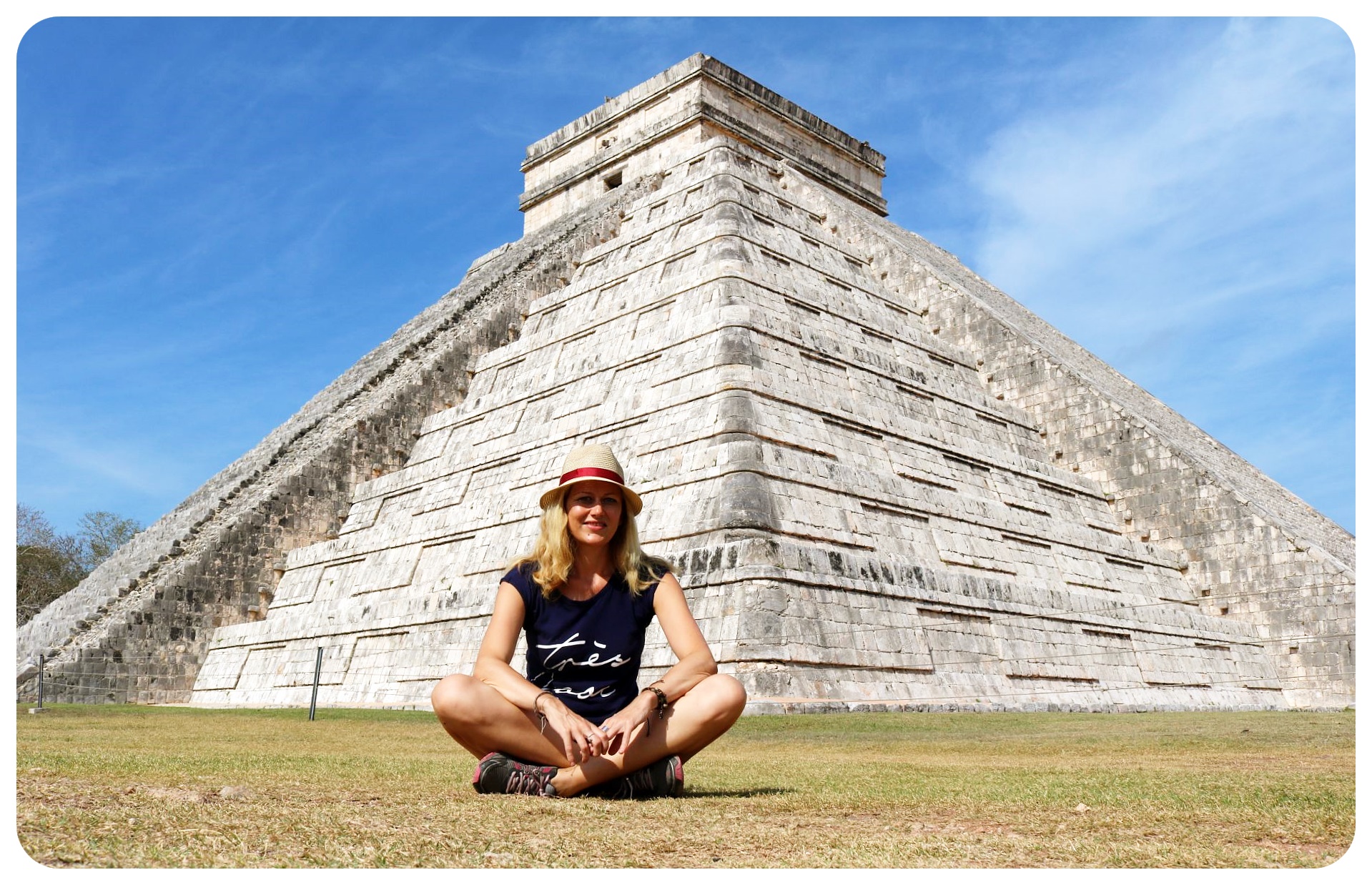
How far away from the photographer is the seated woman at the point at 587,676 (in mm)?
3900

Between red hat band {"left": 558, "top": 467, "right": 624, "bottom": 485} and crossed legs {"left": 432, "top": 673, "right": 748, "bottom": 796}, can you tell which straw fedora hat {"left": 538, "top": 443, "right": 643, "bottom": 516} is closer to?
red hat band {"left": 558, "top": 467, "right": 624, "bottom": 485}

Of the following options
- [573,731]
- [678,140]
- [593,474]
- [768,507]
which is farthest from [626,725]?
[678,140]

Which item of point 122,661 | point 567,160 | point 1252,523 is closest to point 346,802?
point 122,661

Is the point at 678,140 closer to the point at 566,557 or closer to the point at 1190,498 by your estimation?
the point at 1190,498

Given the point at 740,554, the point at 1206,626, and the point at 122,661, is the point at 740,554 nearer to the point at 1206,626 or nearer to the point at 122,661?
the point at 1206,626

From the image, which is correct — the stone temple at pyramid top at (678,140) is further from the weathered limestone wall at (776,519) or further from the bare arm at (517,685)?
the bare arm at (517,685)

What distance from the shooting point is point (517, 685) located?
3.93 meters

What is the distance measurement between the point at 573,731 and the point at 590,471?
902 millimetres

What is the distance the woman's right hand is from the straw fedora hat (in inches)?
27.3

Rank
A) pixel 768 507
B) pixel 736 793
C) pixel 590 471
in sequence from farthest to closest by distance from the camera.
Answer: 1. pixel 768 507
2. pixel 736 793
3. pixel 590 471

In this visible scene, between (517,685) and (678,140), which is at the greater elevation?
(678,140)

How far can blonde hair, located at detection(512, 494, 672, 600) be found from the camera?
4129mm

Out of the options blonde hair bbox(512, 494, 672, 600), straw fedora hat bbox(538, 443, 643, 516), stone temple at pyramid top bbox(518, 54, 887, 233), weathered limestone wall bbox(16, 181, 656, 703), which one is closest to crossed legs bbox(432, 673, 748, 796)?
blonde hair bbox(512, 494, 672, 600)

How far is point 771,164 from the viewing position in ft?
70.4
